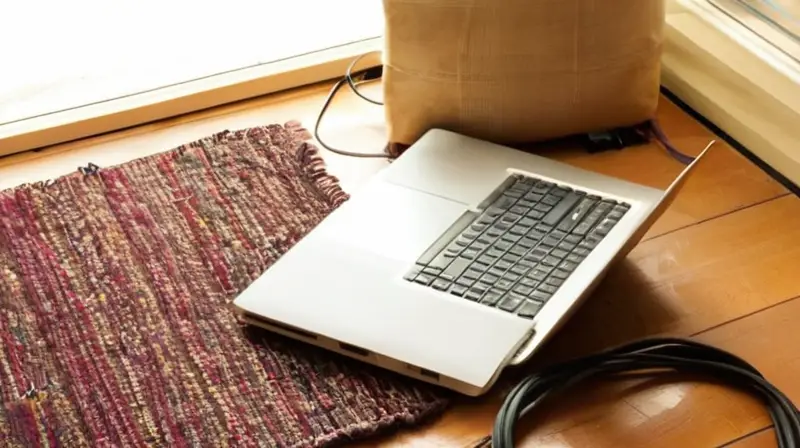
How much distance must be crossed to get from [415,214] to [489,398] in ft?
0.86

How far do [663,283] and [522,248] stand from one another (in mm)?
180

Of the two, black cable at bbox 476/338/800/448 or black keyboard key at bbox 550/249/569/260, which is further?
black keyboard key at bbox 550/249/569/260

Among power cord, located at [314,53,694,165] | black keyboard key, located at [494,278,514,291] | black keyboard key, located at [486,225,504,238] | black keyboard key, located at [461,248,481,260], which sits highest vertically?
black keyboard key, located at [486,225,504,238]

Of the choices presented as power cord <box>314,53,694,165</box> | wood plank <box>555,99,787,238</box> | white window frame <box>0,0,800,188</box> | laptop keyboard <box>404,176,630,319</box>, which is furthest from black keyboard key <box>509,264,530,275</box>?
white window frame <box>0,0,800,188</box>

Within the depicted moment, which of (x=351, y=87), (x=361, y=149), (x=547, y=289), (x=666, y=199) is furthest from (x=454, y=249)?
(x=351, y=87)

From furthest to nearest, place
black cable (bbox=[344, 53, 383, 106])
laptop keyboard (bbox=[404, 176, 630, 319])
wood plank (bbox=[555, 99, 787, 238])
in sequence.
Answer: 1. black cable (bbox=[344, 53, 383, 106])
2. wood plank (bbox=[555, 99, 787, 238])
3. laptop keyboard (bbox=[404, 176, 630, 319])

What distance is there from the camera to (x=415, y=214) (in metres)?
1.18

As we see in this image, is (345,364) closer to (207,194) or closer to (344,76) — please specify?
(207,194)

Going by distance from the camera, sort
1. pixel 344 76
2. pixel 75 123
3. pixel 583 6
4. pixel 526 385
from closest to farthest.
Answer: pixel 526 385, pixel 583 6, pixel 75 123, pixel 344 76

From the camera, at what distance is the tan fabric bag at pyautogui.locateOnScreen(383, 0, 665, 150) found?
4.14 ft

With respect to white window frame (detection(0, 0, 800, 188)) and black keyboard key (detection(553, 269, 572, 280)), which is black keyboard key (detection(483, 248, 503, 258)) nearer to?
black keyboard key (detection(553, 269, 572, 280))

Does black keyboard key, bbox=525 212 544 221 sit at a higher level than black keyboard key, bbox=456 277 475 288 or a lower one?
higher

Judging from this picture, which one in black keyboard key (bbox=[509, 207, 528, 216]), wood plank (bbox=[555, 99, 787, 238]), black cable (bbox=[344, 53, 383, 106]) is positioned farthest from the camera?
black cable (bbox=[344, 53, 383, 106])

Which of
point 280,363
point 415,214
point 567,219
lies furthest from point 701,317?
point 280,363
